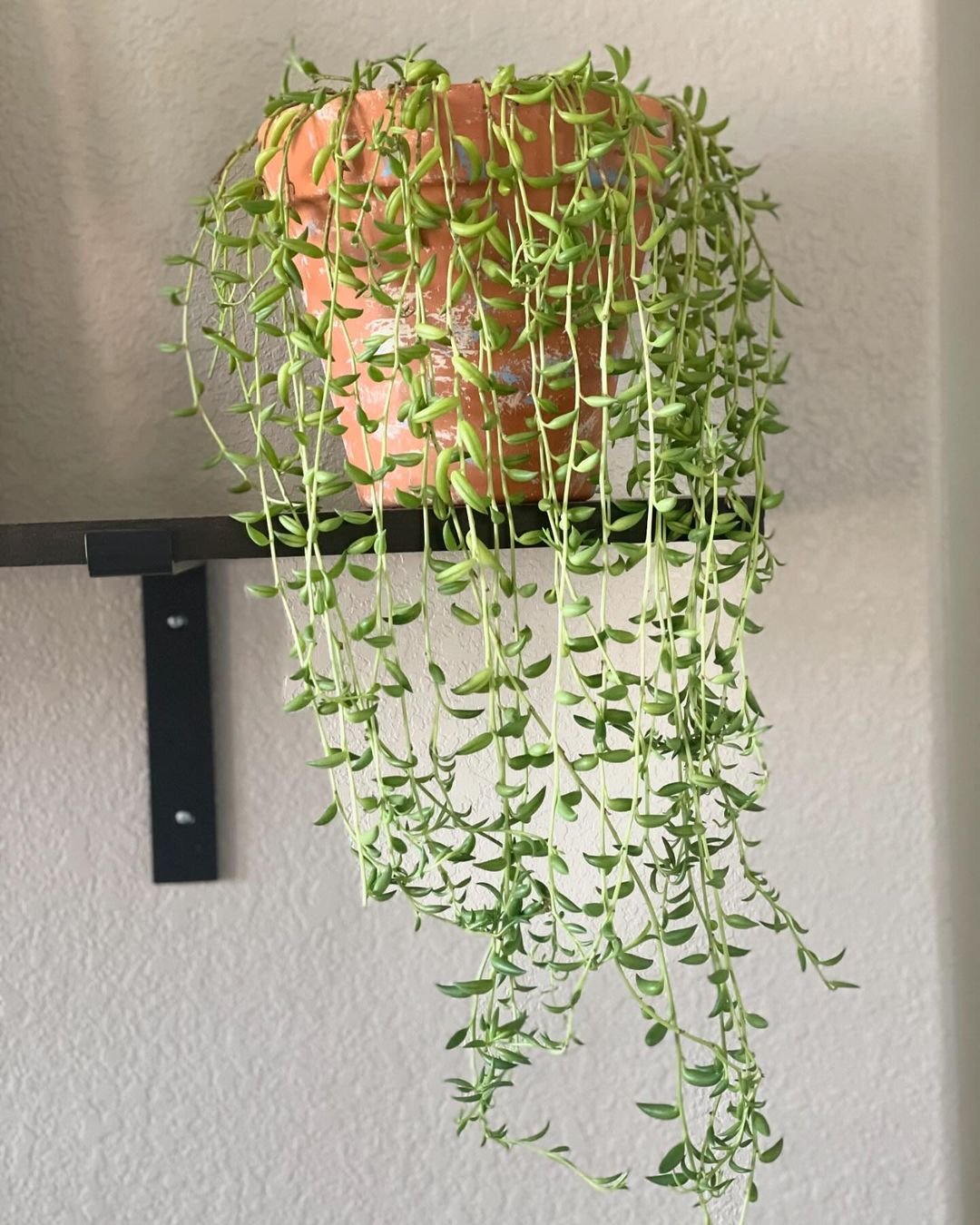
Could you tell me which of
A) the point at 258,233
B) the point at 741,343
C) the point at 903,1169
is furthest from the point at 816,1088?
the point at 258,233

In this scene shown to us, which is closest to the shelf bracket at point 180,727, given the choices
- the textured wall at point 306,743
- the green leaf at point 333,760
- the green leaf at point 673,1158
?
the textured wall at point 306,743

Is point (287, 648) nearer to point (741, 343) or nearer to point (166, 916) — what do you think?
point (166, 916)

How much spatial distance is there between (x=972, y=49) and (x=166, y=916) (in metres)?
0.87

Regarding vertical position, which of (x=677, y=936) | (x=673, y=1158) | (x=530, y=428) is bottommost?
(x=673, y=1158)

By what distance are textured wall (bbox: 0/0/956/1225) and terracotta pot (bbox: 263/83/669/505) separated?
24 centimetres

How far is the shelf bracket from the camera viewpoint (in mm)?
839

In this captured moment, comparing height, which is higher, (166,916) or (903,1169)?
(166,916)

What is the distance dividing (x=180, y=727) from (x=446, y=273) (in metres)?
0.40

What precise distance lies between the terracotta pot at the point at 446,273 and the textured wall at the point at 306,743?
0.24 meters

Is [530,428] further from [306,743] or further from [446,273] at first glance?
[306,743]

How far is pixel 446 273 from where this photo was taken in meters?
0.61

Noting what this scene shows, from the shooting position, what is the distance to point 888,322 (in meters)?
0.83

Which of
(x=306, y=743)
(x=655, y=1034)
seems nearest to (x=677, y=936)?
(x=655, y=1034)

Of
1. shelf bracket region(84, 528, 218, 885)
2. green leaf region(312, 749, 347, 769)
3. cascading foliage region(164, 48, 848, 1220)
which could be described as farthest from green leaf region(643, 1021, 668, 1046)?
shelf bracket region(84, 528, 218, 885)
